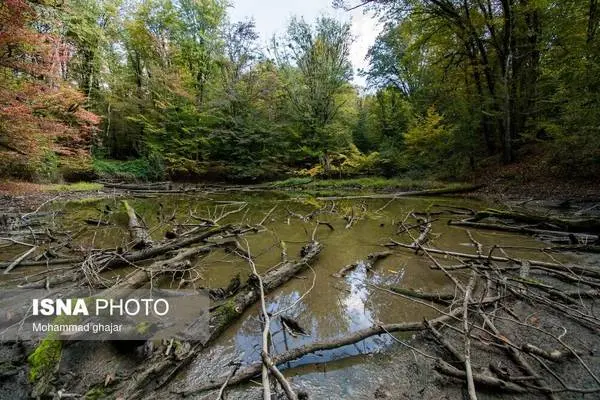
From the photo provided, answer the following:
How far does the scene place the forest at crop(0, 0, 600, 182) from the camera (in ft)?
29.9

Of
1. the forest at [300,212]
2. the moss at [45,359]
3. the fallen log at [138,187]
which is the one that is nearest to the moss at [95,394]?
the forest at [300,212]

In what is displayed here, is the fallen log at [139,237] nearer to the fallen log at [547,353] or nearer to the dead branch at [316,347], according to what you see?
the dead branch at [316,347]

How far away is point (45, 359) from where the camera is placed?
5.83 feet

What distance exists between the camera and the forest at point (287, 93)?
9.10m

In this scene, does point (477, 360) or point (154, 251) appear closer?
point (477, 360)

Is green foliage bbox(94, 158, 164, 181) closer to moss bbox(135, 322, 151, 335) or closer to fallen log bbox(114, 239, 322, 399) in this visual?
fallen log bbox(114, 239, 322, 399)

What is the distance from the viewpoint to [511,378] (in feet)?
5.59

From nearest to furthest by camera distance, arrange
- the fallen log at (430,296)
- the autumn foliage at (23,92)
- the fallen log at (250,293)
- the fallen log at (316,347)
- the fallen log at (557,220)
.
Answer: the fallen log at (316,347) → the fallen log at (250,293) → the fallen log at (430,296) → the fallen log at (557,220) → the autumn foliage at (23,92)

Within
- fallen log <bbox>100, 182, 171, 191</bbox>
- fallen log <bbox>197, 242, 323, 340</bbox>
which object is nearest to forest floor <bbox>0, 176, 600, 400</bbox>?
fallen log <bbox>197, 242, 323, 340</bbox>

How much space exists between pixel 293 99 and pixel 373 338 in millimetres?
17583

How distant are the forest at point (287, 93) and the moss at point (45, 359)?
31.5 ft

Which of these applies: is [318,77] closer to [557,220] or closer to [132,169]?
[132,169]

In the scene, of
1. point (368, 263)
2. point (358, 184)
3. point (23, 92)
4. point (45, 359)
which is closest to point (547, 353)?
point (368, 263)

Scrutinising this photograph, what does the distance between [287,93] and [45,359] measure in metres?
18.8
